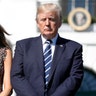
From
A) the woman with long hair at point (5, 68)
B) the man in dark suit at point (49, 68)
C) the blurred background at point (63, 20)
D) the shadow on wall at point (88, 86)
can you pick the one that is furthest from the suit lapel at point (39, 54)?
the shadow on wall at point (88, 86)

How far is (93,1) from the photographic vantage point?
15328 mm

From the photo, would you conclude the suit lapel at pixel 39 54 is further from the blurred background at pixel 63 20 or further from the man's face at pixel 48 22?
the blurred background at pixel 63 20

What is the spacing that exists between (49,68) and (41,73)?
0.08m

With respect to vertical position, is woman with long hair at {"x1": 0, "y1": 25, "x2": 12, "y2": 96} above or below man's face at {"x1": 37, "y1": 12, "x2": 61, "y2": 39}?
below

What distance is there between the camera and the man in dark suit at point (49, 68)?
4676 millimetres

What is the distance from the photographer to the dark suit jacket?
15.4 ft

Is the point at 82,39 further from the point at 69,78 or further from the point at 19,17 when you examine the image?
the point at 69,78

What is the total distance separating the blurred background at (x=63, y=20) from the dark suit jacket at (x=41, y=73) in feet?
33.1

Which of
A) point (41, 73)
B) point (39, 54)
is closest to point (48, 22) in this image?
point (39, 54)

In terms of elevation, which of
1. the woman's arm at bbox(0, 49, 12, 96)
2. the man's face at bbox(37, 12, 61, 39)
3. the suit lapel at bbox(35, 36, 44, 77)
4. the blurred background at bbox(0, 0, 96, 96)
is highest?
the man's face at bbox(37, 12, 61, 39)

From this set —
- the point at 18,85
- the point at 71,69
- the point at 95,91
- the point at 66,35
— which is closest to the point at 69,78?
the point at 71,69

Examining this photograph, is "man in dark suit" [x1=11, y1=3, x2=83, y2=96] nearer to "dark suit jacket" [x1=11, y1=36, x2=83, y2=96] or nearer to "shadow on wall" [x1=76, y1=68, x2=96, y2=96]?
"dark suit jacket" [x1=11, y1=36, x2=83, y2=96]

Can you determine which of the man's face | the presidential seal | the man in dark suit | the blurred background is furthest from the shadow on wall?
the man's face

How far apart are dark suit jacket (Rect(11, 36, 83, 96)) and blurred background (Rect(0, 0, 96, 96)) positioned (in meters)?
10.1
